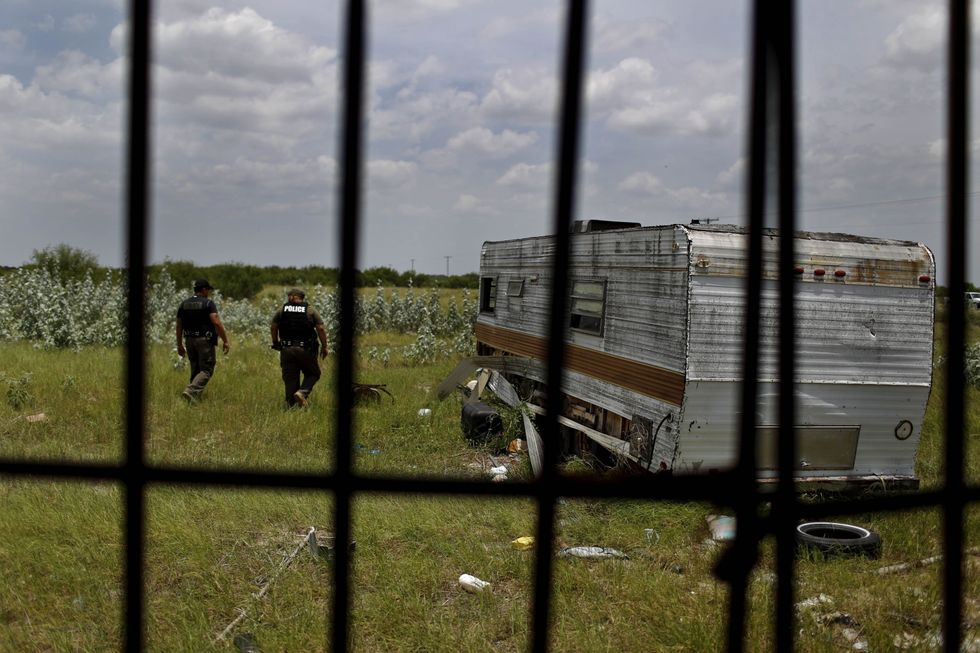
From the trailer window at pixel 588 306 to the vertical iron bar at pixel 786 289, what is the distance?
767 centimetres

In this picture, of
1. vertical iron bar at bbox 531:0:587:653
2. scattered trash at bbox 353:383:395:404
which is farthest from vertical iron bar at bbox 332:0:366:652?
scattered trash at bbox 353:383:395:404

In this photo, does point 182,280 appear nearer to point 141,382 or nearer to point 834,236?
point 834,236

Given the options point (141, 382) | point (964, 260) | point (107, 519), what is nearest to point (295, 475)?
point (141, 382)

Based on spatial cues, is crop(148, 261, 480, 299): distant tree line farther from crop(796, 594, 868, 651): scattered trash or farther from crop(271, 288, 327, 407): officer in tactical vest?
crop(796, 594, 868, 651): scattered trash

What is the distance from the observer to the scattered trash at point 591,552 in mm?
6148

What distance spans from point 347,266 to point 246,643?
4191 millimetres

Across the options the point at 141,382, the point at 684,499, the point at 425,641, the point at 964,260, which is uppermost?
the point at 964,260

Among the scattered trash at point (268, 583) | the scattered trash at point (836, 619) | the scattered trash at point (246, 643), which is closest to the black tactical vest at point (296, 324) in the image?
the scattered trash at point (268, 583)

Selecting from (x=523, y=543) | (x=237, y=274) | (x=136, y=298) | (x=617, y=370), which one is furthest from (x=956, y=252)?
(x=237, y=274)

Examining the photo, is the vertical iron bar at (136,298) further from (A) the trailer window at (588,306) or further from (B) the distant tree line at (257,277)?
(B) the distant tree line at (257,277)

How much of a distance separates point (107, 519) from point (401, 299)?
19815mm

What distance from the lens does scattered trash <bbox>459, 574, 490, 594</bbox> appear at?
18.1 ft

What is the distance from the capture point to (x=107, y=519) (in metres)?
6.30

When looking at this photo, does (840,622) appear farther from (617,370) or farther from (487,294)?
(487,294)
